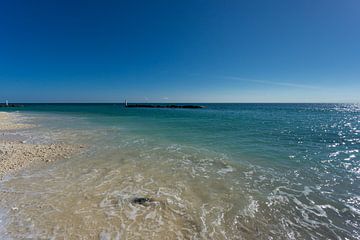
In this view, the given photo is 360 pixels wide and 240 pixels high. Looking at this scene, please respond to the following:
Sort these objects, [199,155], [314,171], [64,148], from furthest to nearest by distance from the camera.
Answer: [64,148] → [199,155] → [314,171]

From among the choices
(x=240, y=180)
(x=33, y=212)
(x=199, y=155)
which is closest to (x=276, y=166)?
(x=240, y=180)

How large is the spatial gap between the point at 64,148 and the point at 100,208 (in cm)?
884

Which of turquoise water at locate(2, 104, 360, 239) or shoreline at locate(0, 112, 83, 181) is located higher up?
shoreline at locate(0, 112, 83, 181)

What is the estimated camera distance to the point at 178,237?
4.77m

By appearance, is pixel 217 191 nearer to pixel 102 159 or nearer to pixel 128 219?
pixel 128 219

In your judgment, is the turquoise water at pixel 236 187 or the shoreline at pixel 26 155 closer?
the turquoise water at pixel 236 187

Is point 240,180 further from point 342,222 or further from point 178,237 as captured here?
point 178,237

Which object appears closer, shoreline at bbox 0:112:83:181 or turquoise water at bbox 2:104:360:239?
turquoise water at bbox 2:104:360:239

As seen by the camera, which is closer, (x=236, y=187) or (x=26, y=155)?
(x=236, y=187)

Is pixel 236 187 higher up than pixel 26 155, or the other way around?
pixel 26 155

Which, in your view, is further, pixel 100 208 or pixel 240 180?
pixel 240 180

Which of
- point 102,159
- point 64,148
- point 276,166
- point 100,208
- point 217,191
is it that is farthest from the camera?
point 64,148

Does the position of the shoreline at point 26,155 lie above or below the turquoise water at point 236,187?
above

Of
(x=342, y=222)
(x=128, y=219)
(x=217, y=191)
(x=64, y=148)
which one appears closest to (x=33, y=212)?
(x=128, y=219)
